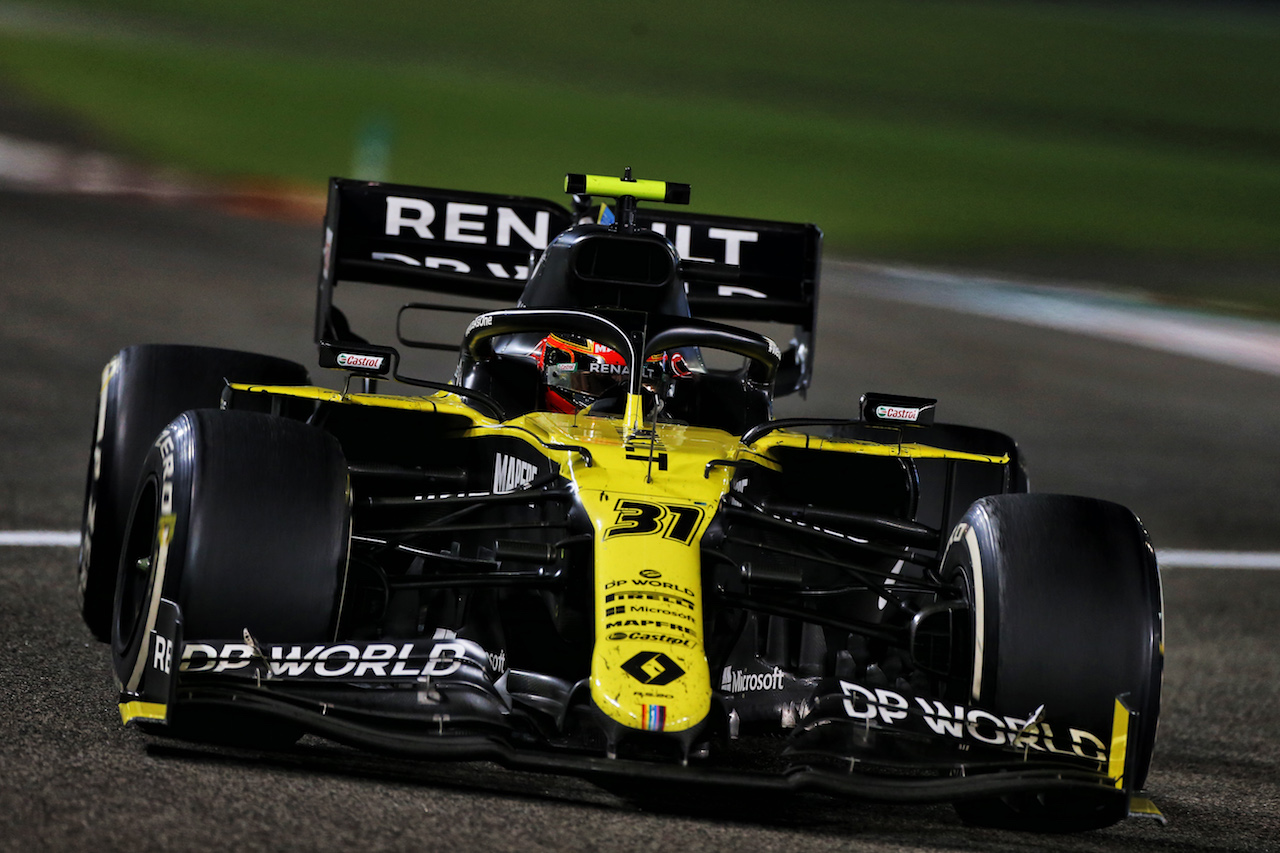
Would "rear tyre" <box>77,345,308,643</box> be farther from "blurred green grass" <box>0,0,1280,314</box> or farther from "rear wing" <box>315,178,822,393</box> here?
"blurred green grass" <box>0,0,1280,314</box>

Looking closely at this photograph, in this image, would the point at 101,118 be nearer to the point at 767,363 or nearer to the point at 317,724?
the point at 767,363

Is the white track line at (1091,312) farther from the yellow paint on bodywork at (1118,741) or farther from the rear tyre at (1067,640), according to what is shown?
the yellow paint on bodywork at (1118,741)

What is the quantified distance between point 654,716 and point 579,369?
7.20 ft

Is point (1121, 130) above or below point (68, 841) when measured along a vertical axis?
above

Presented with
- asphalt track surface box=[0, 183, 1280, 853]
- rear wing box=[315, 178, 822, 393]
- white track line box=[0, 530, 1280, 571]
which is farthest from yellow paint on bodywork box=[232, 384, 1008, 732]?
white track line box=[0, 530, 1280, 571]

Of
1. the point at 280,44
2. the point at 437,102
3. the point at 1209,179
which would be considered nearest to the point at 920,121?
the point at 1209,179

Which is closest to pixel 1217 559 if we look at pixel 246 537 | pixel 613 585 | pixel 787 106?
pixel 613 585

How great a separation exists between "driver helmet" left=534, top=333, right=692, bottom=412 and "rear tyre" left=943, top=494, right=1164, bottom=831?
1.86 metres

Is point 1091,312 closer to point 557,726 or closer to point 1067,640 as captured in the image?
point 1067,640

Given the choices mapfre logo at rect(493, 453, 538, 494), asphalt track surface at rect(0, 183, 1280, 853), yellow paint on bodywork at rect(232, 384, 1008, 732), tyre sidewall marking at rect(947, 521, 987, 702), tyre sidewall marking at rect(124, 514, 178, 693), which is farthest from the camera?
mapfre logo at rect(493, 453, 538, 494)

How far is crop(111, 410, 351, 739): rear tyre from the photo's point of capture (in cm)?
417

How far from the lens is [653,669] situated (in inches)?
162

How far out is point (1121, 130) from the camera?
132 ft

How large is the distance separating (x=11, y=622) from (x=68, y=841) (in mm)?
2911
